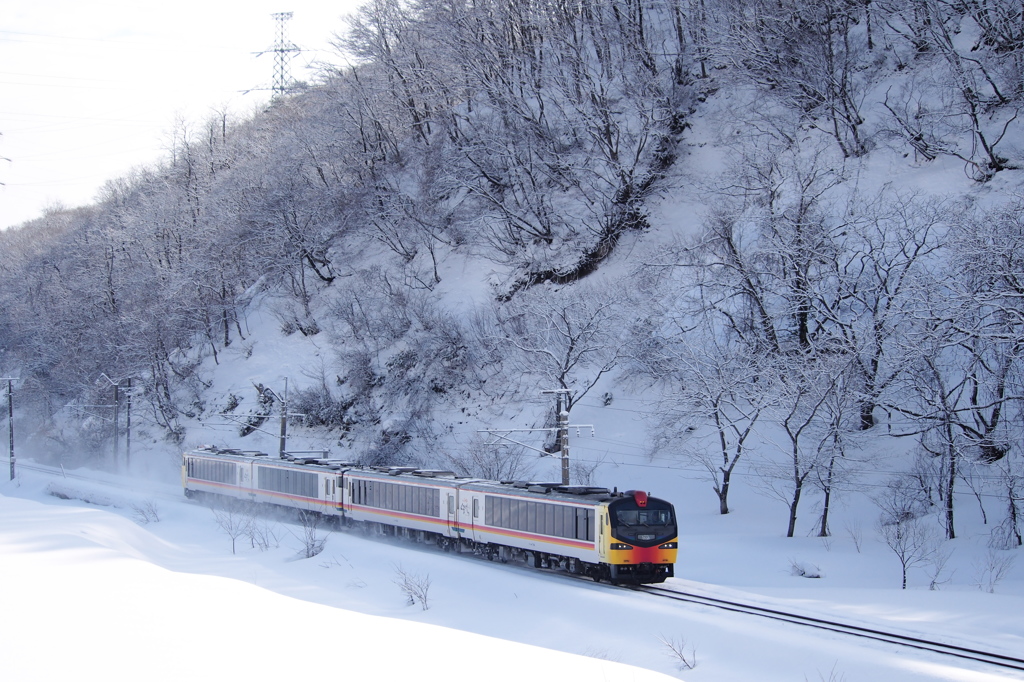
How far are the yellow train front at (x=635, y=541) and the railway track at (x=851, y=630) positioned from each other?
1.80ft

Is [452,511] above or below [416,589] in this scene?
above

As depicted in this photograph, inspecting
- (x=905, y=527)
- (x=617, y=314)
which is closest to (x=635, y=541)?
(x=905, y=527)

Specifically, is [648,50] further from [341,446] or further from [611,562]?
[611,562]

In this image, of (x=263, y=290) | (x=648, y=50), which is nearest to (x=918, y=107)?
(x=648, y=50)

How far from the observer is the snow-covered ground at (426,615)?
1136 centimetres

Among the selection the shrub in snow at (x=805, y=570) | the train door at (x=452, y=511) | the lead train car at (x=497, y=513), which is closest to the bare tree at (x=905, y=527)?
the shrub in snow at (x=805, y=570)

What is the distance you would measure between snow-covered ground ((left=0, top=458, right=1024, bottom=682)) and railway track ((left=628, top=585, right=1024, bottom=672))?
1.67 feet

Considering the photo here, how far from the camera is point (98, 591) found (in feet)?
46.3

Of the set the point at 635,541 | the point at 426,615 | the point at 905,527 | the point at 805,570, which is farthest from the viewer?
the point at 905,527

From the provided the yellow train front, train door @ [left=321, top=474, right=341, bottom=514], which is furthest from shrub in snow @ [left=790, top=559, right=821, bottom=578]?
train door @ [left=321, top=474, right=341, bottom=514]

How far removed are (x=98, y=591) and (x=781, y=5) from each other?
46.5 meters

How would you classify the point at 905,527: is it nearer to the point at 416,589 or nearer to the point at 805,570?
the point at 805,570

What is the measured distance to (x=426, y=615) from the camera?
58.7 ft

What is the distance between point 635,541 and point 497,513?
5007 millimetres
